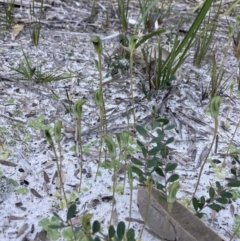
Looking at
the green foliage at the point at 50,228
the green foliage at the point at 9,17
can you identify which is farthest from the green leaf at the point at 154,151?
the green foliage at the point at 9,17

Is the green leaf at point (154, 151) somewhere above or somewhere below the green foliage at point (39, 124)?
above

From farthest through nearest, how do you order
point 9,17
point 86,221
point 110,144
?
point 9,17 < point 110,144 < point 86,221

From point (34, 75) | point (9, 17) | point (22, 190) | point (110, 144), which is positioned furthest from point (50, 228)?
point (9, 17)

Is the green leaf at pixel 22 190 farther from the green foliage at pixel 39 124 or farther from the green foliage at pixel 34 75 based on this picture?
the green foliage at pixel 34 75

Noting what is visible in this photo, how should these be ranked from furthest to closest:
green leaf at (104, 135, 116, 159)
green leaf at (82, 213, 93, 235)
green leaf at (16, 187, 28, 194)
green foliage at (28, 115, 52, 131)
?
green foliage at (28, 115, 52, 131) → green leaf at (16, 187, 28, 194) → green leaf at (104, 135, 116, 159) → green leaf at (82, 213, 93, 235)

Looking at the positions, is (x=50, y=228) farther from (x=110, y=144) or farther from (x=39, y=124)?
(x=39, y=124)

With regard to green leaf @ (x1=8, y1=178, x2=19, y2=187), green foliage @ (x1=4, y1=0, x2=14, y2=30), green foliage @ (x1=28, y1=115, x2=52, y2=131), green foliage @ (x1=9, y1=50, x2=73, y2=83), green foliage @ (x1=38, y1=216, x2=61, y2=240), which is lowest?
green foliage @ (x1=38, y1=216, x2=61, y2=240)

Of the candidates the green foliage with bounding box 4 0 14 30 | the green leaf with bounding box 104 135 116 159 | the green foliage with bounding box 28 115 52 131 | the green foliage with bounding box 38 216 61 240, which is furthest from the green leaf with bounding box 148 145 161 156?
the green foliage with bounding box 4 0 14 30

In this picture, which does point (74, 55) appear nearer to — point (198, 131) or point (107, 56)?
point (107, 56)

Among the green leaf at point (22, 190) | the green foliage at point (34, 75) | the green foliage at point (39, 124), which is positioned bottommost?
the green leaf at point (22, 190)

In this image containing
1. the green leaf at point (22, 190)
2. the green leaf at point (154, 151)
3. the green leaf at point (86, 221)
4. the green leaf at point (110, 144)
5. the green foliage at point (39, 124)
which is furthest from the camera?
the green foliage at point (39, 124)

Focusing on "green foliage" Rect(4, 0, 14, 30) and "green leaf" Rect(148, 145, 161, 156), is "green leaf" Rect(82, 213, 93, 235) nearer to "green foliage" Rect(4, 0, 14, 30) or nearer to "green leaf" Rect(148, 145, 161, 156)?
"green leaf" Rect(148, 145, 161, 156)

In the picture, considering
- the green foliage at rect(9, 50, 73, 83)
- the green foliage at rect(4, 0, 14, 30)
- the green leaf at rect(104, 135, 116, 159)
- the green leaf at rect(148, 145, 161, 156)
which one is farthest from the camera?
the green foliage at rect(4, 0, 14, 30)

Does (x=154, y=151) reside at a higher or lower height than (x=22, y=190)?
higher
